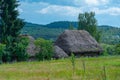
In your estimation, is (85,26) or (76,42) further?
(85,26)

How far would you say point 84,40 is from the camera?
61.4 m

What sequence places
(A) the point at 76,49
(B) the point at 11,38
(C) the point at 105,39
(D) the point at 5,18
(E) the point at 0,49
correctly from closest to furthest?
(E) the point at 0,49
(B) the point at 11,38
(D) the point at 5,18
(A) the point at 76,49
(C) the point at 105,39

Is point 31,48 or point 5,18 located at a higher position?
point 5,18

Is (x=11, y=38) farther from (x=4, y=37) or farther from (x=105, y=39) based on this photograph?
(x=105, y=39)

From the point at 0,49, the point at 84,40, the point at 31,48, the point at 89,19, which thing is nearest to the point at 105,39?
the point at 89,19

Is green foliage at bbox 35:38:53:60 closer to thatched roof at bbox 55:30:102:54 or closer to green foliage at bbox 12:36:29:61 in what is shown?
green foliage at bbox 12:36:29:61

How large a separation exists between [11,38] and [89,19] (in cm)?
4495

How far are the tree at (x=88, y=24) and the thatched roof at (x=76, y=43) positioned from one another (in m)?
25.2

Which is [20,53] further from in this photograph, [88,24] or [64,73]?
[88,24]

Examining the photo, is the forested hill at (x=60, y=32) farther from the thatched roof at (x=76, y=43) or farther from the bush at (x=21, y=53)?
the bush at (x=21, y=53)

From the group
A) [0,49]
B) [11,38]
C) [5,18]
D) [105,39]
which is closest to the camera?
[0,49]

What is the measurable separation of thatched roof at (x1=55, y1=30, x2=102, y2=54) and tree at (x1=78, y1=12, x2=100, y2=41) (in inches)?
991

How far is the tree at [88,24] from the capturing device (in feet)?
291

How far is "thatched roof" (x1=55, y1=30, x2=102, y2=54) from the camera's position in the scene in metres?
→ 58.2
